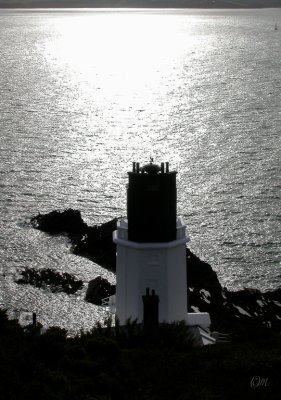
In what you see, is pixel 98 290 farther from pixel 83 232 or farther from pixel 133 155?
pixel 133 155

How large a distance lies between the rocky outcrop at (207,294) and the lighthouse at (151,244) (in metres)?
2.91

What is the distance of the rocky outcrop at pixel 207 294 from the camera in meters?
29.2

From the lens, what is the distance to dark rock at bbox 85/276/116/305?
33.0 meters

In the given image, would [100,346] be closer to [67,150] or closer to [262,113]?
[67,150]

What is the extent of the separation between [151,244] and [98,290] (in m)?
13.5

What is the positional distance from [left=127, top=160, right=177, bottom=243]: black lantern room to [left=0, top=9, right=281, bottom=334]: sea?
9027mm

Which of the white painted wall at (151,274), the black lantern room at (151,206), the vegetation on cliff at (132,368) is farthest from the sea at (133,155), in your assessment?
the vegetation on cliff at (132,368)

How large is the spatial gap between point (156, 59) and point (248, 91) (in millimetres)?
52646

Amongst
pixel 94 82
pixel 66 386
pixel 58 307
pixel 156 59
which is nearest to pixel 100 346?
pixel 66 386

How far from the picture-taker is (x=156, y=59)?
144375mm

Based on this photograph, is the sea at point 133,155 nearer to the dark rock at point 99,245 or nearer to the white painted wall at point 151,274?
the dark rock at point 99,245

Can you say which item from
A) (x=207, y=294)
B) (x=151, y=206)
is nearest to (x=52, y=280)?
(x=207, y=294)

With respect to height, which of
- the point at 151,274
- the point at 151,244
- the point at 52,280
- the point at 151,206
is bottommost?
the point at 151,274

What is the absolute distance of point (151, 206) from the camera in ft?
67.5
